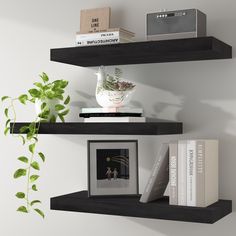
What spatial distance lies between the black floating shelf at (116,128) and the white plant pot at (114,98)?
10cm

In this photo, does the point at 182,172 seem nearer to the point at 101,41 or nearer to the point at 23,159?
the point at 101,41

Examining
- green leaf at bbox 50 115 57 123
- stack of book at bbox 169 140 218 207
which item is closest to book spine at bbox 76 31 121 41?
green leaf at bbox 50 115 57 123

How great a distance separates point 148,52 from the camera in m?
1.77

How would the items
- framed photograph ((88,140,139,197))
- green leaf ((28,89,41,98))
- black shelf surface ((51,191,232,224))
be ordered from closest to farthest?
black shelf surface ((51,191,232,224))
framed photograph ((88,140,139,197))
green leaf ((28,89,41,98))

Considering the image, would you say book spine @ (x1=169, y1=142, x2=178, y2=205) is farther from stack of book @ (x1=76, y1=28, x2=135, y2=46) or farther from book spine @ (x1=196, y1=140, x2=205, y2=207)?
stack of book @ (x1=76, y1=28, x2=135, y2=46)

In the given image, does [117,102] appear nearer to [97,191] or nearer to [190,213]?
[97,191]

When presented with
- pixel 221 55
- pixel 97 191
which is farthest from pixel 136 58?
pixel 97 191

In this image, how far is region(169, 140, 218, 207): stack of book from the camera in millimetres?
1727

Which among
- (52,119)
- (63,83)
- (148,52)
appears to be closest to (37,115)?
(52,119)

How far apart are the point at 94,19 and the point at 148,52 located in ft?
1.05

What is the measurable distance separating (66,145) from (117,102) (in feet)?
1.29

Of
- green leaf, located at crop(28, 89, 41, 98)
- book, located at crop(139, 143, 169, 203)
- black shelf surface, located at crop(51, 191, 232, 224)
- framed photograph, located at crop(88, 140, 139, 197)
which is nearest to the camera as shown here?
black shelf surface, located at crop(51, 191, 232, 224)

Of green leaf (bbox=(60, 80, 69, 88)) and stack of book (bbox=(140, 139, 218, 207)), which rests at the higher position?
green leaf (bbox=(60, 80, 69, 88))

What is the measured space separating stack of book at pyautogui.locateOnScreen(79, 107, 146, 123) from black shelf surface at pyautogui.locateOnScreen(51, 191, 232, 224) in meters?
→ 0.28
